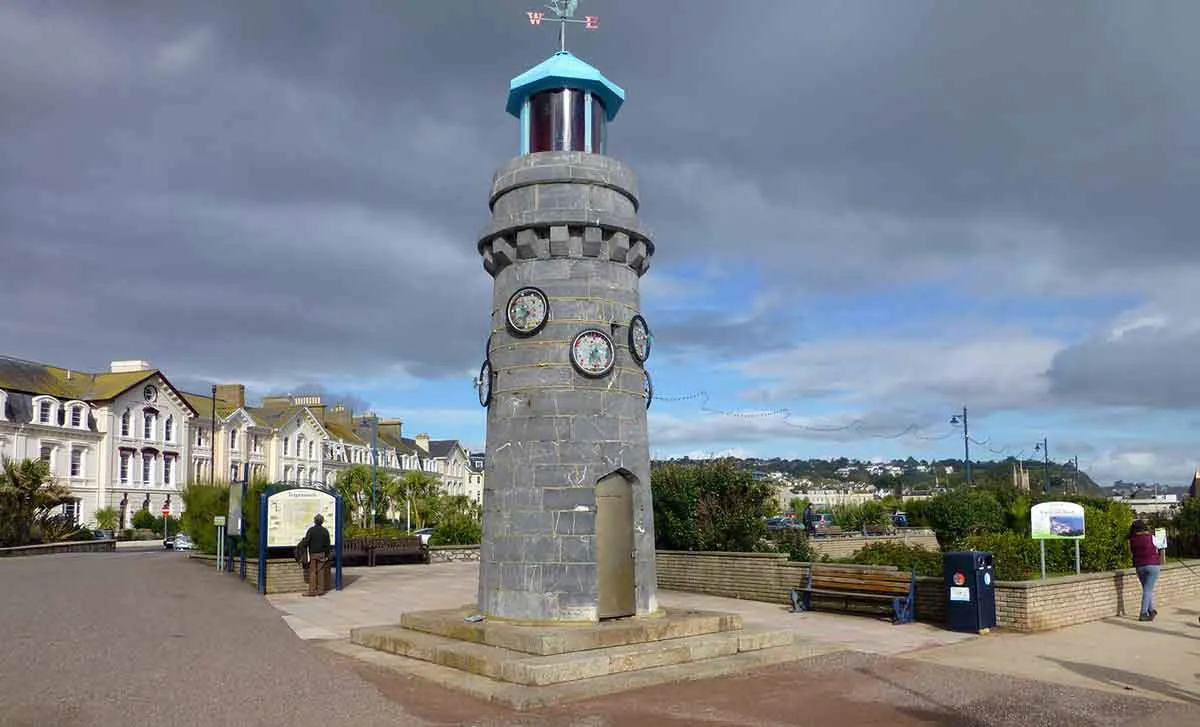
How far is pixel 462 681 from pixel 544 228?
6.06m

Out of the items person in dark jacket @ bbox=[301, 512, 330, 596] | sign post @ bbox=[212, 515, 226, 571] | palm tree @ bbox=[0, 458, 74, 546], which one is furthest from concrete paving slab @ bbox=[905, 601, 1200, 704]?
palm tree @ bbox=[0, 458, 74, 546]

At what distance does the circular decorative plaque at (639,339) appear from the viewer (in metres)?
13.0

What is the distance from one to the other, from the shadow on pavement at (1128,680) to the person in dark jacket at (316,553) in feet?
44.7

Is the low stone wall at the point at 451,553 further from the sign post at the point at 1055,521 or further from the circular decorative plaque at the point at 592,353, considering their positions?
the sign post at the point at 1055,521

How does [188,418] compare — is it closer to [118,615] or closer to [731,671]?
[118,615]

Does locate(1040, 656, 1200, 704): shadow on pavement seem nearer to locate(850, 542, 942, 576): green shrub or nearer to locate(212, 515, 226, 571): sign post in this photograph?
locate(850, 542, 942, 576): green shrub

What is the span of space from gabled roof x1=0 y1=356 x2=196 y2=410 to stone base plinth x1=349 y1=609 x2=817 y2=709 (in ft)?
160

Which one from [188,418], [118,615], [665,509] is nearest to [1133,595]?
[665,509]

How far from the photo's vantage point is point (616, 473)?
12.7 m

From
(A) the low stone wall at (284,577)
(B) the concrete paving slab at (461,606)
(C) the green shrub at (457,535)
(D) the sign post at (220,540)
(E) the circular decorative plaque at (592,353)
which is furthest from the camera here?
(C) the green shrub at (457,535)

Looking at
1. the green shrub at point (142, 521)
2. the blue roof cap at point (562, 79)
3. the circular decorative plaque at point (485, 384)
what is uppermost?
the blue roof cap at point (562, 79)

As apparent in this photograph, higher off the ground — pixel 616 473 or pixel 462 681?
pixel 616 473

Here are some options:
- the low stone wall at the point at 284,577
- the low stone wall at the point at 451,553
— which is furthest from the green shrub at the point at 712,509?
the low stone wall at the point at 451,553

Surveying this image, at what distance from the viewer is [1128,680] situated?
10297 millimetres
